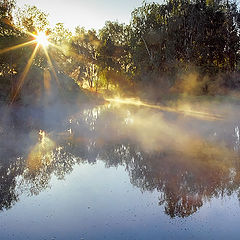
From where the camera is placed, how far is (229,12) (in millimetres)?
38062

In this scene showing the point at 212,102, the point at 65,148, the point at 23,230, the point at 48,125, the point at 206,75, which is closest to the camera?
the point at 23,230

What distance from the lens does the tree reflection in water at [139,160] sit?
7898 millimetres

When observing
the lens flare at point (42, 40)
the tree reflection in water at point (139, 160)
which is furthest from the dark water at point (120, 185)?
the lens flare at point (42, 40)

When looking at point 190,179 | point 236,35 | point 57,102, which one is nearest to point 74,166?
point 190,179

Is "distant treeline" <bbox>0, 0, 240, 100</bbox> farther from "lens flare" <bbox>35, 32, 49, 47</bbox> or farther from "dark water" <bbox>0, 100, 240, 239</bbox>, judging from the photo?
"dark water" <bbox>0, 100, 240, 239</bbox>

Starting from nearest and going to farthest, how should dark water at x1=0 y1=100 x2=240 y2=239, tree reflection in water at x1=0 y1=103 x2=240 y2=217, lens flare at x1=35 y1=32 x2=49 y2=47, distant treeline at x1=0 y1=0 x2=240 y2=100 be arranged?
1. dark water at x1=0 y1=100 x2=240 y2=239
2. tree reflection in water at x1=0 y1=103 x2=240 y2=217
3. lens flare at x1=35 y1=32 x2=49 y2=47
4. distant treeline at x1=0 y1=0 x2=240 y2=100

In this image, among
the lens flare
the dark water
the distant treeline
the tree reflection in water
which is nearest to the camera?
the dark water

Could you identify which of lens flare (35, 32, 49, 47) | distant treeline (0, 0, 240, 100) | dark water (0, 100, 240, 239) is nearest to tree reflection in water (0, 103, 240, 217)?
dark water (0, 100, 240, 239)

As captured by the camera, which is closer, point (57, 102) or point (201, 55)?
point (57, 102)

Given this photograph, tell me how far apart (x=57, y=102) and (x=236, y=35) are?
27198 millimetres

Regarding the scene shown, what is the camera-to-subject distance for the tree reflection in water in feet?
25.9

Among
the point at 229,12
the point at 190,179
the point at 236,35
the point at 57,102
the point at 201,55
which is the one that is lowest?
the point at 190,179

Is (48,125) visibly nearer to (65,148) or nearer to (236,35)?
(65,148)

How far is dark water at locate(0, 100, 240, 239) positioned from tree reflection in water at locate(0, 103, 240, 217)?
0.10ft
